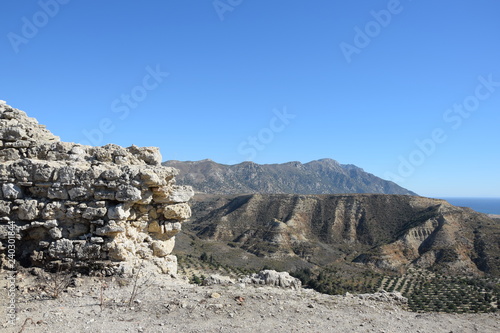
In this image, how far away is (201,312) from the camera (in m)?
6.93

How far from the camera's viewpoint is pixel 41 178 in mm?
8945

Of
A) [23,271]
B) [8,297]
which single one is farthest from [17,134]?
[8,297]

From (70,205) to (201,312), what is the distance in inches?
181

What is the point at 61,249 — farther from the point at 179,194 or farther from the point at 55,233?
the point at 179,194

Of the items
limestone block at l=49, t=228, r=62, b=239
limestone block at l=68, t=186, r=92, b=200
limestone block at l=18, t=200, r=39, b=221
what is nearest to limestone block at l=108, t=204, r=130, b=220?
limestone block at l=68, t=186, r=92, b=200

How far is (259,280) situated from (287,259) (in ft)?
142

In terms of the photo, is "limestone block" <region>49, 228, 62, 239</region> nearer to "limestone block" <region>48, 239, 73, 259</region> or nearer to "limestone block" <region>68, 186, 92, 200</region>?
"limestone block" <region>48, 239, 73, 259</region>

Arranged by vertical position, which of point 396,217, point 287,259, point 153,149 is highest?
point 153,149

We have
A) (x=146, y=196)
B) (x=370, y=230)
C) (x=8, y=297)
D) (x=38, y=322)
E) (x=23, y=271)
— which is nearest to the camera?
(x=38, y=322)

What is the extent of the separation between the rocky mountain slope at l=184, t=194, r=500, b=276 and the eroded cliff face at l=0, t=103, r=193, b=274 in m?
40.3

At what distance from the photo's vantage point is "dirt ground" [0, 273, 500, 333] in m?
6.39

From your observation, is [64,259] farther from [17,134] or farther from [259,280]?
[259,280]

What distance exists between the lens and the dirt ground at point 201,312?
6395 mm

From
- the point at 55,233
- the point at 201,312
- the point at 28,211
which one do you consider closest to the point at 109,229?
the point at 55,233
